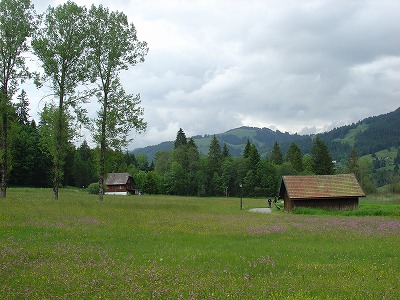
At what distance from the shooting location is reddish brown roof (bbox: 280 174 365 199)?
154 feet

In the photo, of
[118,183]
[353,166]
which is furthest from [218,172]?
[353,166]

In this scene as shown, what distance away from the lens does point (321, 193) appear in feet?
155

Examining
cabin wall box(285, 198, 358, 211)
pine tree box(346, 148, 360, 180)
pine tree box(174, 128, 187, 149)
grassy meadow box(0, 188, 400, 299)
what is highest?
pine tree box(174, 128, 187, 149)

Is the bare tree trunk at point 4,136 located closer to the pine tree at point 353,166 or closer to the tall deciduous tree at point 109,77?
the tall deciduous tree at point 109,77

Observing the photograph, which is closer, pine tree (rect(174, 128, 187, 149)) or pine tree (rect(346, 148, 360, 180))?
pine tree (rect(346, 148, 360, 180))

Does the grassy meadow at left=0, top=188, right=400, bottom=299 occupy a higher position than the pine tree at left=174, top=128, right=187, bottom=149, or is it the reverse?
the pine tree at left=174, top=128, right=187, bottom=149

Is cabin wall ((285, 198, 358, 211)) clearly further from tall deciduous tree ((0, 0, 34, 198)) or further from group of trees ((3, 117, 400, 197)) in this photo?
group of trees ((3, 117, 400, 197))

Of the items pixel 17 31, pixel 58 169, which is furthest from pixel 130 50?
pixel 58 169

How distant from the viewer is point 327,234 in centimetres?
2105

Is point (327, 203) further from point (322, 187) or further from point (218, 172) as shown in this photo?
point (218, 172)

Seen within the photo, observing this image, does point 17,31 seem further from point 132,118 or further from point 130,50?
point 132,118

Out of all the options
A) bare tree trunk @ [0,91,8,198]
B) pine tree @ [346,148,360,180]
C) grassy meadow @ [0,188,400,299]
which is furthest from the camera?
pine tree @ [346,148,360,180]

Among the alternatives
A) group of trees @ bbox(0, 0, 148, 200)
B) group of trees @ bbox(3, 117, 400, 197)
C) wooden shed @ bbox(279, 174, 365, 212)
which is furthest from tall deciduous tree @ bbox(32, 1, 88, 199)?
group of trees @ bbox(3, 117, 400, 197)

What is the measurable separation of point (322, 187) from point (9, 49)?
4099cm
